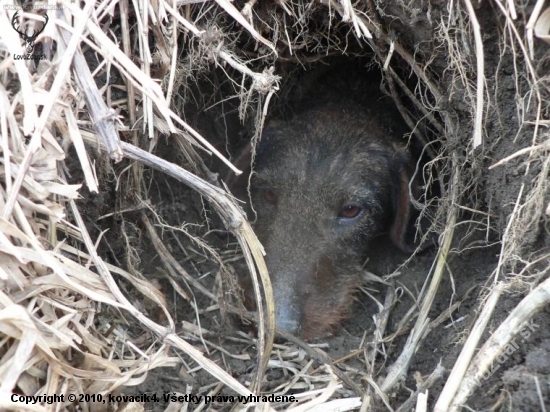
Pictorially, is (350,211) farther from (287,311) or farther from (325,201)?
(287,311)

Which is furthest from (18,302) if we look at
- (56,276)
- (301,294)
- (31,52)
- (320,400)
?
(301,294)

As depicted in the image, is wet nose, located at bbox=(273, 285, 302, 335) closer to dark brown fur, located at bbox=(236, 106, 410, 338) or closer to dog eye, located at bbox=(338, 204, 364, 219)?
dark brown fur, located at bbox=(236, 106, 410, 338)

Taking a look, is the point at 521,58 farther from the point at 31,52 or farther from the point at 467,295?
the point at 31,52

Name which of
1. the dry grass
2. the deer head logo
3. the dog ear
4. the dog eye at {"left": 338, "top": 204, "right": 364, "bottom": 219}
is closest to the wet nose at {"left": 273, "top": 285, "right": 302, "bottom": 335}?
the dry grass

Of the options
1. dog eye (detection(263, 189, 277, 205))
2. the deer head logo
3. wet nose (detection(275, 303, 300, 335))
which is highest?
the deer head logo

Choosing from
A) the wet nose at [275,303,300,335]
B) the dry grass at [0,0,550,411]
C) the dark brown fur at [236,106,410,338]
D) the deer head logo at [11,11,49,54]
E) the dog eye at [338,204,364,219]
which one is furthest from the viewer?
the dog eye at [338,204,364,219]
